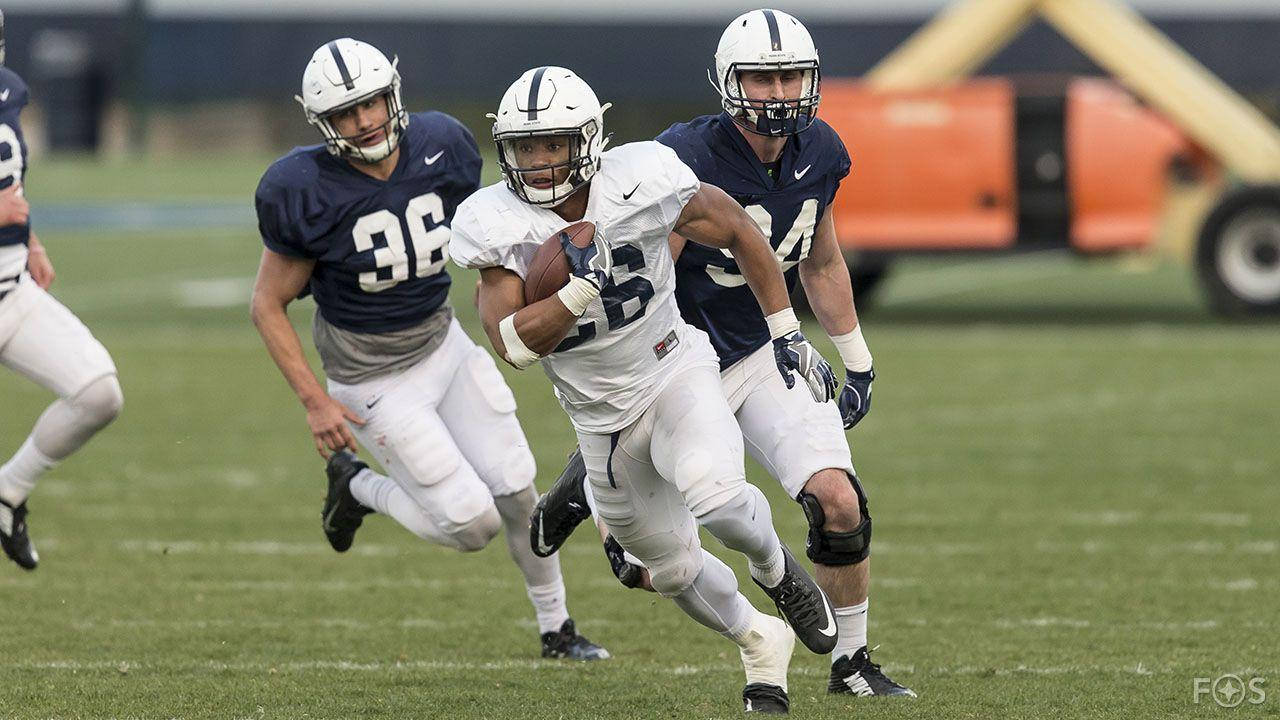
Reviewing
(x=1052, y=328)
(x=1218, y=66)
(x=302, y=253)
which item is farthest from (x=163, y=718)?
(x=1218, y=66)

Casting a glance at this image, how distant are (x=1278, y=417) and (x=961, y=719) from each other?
591 cm

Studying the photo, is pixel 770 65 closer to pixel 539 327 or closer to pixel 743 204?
pixel 743 204

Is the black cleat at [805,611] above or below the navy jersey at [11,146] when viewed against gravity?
below

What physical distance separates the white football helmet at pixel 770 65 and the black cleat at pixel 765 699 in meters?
1.53

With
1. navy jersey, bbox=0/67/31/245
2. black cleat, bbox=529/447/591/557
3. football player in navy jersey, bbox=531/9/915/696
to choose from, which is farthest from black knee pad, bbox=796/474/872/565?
navy jersey, bbox=0/67/31/245

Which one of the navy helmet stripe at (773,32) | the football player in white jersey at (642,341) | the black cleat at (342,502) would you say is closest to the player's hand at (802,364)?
the football player in white jersey at (642,341)

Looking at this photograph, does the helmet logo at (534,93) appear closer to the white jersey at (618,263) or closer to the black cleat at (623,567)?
the white jersey at (618,263)

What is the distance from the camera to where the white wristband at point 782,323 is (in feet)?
16.6

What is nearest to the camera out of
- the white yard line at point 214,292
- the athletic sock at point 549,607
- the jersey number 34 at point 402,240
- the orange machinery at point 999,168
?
the jersey number 34 at point 402,240

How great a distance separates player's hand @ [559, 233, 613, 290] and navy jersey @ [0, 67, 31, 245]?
252 cm

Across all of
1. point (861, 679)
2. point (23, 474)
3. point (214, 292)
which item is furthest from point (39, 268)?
point (214, 292)

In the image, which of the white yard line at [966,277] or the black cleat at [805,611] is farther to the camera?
the white yard line at [966,277]

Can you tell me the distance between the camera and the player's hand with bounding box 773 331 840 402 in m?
5.03

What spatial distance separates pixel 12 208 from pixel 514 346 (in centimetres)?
243
